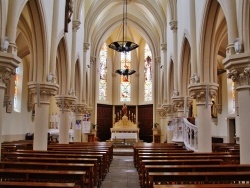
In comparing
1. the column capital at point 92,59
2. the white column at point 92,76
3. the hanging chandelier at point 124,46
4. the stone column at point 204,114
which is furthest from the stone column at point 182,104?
the column capital at point 92,59

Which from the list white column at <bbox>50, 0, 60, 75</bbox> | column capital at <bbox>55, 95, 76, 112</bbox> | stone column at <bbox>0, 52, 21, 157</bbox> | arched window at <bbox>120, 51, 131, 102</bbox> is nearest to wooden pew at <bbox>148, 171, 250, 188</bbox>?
stone column at <bbox>0, 52, 21, 157</bbox>

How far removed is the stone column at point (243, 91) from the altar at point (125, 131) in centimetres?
2024

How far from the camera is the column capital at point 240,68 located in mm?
7594

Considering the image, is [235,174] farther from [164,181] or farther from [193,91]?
[193,91]

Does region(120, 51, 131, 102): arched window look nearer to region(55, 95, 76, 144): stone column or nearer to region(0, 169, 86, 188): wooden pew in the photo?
region(55, 95, 76, 144): stone column

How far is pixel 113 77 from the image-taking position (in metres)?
35.1

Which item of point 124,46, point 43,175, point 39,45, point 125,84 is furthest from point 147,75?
point 43,175

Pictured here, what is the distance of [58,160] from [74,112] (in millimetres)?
14175

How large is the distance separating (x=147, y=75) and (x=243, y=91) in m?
26.2

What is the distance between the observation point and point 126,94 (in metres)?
34.7

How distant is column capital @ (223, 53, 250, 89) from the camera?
7.59 meters

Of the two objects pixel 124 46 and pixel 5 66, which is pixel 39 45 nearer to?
pixel 5 66

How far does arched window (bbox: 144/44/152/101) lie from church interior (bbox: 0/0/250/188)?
0.38 feet

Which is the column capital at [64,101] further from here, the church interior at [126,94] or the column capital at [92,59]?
the column capital at [92,59]
